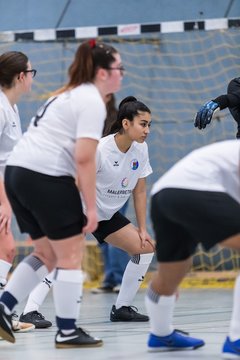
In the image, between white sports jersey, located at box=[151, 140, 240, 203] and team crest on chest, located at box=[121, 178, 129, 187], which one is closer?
white sports jersey, located at box=[151, 140, 240, 203]

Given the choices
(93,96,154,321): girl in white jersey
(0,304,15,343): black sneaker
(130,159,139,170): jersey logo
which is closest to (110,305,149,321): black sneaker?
(93,96,154,321): girl in white jersey

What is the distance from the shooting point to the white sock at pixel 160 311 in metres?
4.71

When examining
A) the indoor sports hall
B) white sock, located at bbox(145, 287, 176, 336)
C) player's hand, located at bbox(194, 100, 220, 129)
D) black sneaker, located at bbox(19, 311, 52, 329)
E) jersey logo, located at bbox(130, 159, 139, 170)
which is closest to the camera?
white sock, located at bbox(145, 287, 176, 336)

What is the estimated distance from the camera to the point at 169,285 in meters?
4.65

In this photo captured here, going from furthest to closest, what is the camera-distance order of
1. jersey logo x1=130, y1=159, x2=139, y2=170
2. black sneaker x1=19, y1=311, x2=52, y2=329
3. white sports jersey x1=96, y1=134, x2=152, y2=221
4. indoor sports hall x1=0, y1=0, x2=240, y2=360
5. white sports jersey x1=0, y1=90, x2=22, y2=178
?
indoor sports hall x1=0, y1=0, x2=240, y2=360, jersey logo x1=130, y1=159, x2=139, y2=170, white sports jersey x1=96, y1=134, x2=152, y2=221, black sneaker x1=19, y1=311, x2=52, y2=329, white sports jersey x1=0, y1=90, x2=22, y2=178

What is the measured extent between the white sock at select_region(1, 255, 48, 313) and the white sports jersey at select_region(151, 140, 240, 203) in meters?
1.05

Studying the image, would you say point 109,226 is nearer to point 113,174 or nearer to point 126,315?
point 113,174

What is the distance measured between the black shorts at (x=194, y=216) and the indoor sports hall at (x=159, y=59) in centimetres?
545

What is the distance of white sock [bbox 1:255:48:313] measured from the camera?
5.05m

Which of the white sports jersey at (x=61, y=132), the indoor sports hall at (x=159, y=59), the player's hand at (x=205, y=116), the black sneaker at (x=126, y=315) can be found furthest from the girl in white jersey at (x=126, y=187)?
the indoor sports hall at (x=159, y=59)

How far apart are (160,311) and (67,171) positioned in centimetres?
89

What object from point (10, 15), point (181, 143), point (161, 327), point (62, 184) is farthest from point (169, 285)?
point (10, 15)

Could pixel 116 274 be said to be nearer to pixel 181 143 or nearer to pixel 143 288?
pixel 143 288

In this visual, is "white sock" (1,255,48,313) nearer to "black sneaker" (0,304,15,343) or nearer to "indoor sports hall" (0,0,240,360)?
"black sneaker" (0,304,15,343)
